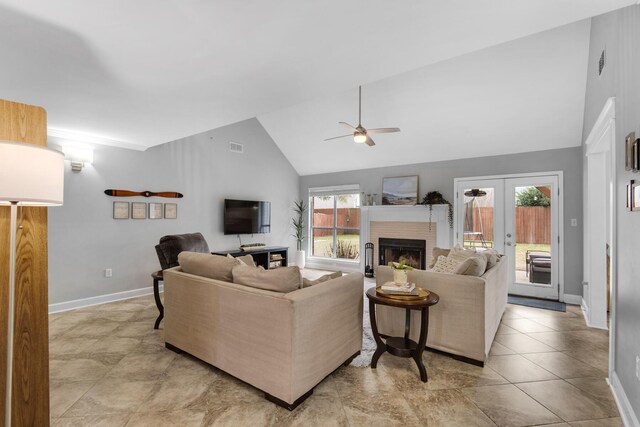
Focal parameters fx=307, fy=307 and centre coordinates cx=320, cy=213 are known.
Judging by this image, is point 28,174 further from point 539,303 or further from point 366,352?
point 539,303

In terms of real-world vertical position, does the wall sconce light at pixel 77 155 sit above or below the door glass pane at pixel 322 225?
above

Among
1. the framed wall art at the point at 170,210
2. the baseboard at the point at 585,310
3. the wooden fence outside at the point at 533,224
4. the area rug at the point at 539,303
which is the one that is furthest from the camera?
the framed wall art at the point at 170,210

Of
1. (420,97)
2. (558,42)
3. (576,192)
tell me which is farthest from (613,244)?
(420,97)

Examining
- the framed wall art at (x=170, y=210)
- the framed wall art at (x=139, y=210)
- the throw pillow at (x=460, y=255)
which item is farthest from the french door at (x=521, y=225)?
the framed wall art at (x=139, y=210)

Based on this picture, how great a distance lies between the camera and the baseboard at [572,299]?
15.0 ft

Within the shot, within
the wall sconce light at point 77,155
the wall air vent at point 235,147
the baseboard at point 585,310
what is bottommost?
the baseboard at point 585,310

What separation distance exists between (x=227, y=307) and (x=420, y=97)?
4.22 m

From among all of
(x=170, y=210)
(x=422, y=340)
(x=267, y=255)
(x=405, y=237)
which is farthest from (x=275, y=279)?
(x=405, y=237)

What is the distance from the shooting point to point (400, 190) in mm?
6281

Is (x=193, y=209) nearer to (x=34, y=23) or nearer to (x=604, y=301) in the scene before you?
(x=34, y=23)

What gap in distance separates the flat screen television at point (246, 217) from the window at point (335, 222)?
1414 mm

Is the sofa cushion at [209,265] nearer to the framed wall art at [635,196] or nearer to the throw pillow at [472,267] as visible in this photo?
the throw pillow at [472,267]

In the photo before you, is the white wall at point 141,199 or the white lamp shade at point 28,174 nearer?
the white lamp shade at point 28,174

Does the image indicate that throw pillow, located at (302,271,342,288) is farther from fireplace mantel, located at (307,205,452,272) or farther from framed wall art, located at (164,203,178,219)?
fireplace mantel, located at (307,205,452,272)
